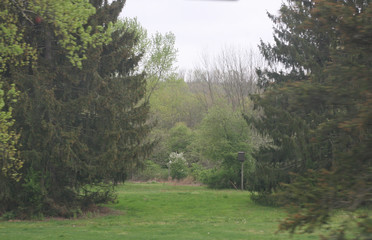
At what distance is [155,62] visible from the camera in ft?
137

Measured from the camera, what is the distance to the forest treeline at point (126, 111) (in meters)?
3.67

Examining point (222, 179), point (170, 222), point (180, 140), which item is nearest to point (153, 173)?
point (180, 140)

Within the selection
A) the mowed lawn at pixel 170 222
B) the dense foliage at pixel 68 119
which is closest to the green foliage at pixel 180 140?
the mowed lawn at pixel 170 222

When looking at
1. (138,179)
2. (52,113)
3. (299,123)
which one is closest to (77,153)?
(52,113)

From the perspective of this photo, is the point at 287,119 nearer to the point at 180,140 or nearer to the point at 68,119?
the point at 68,119

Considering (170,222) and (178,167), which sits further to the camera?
(178,167)

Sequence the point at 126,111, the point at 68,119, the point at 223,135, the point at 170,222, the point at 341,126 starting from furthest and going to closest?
the point at 223,135
the point at 126,111
the point at 68,119
the point at 170,222
the point at 341,126

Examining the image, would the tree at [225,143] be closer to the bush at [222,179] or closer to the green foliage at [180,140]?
the bush at [222,179]

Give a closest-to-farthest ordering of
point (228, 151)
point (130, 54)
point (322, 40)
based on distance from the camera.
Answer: point (130, 54) < point (322, 40) < point (228, 151)

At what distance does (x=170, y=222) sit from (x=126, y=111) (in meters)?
5.00

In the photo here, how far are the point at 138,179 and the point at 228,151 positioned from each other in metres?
13.9

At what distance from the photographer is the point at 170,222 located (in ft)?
46.1

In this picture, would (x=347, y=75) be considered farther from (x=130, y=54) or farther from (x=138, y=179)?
(x=138, y=179)

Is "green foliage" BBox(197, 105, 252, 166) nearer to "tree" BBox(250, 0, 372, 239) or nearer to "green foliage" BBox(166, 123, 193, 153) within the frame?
"green foliage" BBox(166, 123, 193, 153)
